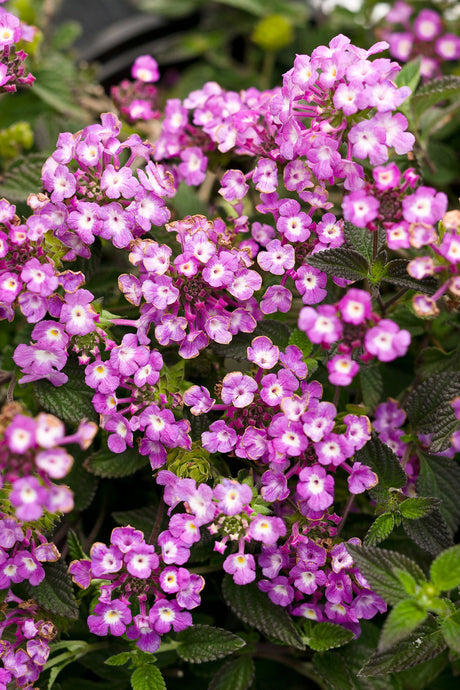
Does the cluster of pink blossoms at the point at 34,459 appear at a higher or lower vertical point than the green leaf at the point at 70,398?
higher

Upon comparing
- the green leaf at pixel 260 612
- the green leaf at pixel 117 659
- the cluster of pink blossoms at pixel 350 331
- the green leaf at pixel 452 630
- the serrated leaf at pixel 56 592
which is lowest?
the green leaf at pixel 117 659

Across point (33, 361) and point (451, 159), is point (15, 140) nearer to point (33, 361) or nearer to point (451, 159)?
point (33, 361)

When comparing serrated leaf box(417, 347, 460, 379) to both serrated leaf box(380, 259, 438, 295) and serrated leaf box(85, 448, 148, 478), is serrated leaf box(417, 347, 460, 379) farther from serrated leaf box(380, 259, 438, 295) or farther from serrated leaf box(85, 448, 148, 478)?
serrated leaf box(85, 448, 148, 478)

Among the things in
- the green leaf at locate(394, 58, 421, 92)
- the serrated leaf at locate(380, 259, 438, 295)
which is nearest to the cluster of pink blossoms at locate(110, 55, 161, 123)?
the green leaf at locate(394, 58, 421, 92)

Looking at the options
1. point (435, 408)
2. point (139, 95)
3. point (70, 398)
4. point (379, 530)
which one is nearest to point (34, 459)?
point (70, 398)

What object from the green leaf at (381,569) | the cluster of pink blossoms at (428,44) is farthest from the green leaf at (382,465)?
the cluster of pink blossoms at (428,44)

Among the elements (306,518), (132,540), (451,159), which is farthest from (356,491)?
(451,159)

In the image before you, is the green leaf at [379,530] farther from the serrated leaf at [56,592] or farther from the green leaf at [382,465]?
the serrated leaf at [56,592]
